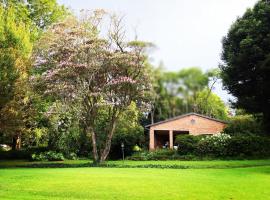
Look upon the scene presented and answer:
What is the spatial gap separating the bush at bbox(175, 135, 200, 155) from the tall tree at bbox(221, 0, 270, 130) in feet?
13.9

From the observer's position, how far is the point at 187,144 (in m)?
29.9

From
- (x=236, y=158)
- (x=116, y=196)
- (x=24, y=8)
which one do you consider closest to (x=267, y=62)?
(x=236, y=158)

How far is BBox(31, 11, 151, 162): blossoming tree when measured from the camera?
2700 centimetres

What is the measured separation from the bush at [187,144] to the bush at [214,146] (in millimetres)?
545

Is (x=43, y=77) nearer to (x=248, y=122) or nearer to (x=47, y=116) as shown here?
(x=47, y=116)

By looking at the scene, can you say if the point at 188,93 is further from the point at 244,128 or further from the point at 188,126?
the point at 244,128

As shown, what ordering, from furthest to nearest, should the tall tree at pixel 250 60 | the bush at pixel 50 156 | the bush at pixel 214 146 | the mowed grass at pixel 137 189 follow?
the bush at pixel 50 156 < the bush at pixel 214 146 < the tall tree at pixel 250 60 < the mowed grass at pixel 137 189

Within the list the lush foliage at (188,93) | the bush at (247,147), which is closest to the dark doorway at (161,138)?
the bush at (247,147)

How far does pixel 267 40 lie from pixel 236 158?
8.53m

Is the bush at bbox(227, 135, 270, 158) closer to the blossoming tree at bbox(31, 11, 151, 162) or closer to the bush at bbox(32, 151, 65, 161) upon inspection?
the blossoming tree at bbox(31, 11, 151, 162)

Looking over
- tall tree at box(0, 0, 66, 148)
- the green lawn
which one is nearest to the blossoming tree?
tall tree at box(0, 0, 66, 148)

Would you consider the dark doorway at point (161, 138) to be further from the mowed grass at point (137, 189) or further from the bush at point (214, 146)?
the mowed grass at point (137, 189)

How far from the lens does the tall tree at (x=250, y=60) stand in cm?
2561

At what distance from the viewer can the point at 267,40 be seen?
25.0 meters
